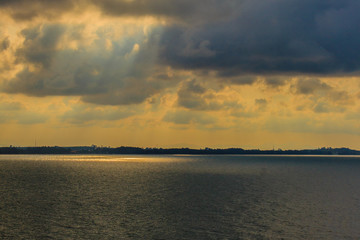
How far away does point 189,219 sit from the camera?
56000 mm

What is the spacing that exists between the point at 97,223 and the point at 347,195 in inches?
2378

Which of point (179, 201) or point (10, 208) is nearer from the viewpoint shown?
point (10, 208)

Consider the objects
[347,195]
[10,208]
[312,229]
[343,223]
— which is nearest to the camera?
[312,229]

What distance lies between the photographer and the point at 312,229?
164 feet

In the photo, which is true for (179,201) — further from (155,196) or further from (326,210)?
(326,210)

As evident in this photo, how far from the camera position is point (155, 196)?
266 feet

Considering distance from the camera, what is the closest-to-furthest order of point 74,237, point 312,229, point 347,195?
1. point 74,237
2. point 312,229
3. point 347,195

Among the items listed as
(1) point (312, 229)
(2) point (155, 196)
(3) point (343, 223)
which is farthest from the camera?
(2) point (155, 196)

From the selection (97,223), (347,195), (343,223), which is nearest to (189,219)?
(97,223)

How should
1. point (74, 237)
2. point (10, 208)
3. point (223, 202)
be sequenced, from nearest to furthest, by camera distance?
point (74, 237) < point (10, 208) < point (223, 202)

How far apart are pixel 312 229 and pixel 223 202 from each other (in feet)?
82.6

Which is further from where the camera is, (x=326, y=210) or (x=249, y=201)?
(x=249, y=201)

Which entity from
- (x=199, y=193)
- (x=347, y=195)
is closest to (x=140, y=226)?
(x=199, y=193)

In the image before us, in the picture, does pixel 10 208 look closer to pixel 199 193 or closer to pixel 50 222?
pixel 50 222
